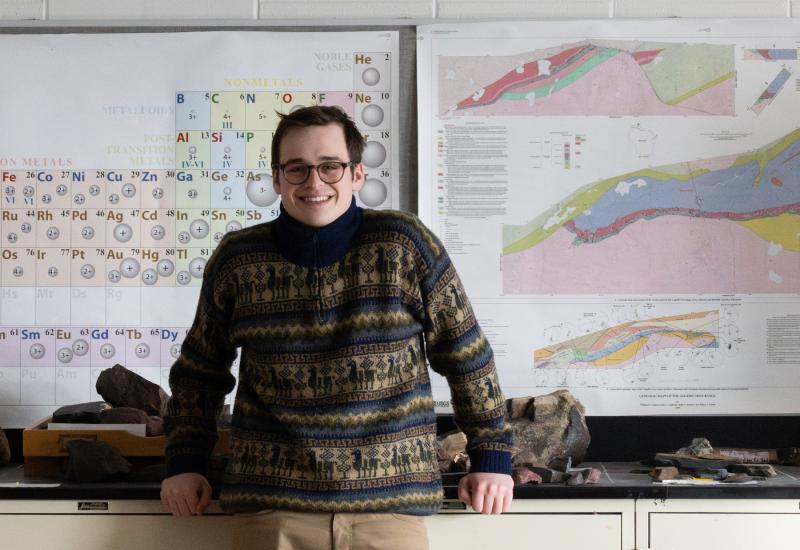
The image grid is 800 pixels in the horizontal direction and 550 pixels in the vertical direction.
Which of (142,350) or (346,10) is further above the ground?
(346,10)

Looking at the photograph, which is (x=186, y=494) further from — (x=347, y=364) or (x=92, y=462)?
(x=347, y=364)

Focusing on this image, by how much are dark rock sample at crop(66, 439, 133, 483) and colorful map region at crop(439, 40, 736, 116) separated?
1123mm

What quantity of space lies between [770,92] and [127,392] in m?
1.71

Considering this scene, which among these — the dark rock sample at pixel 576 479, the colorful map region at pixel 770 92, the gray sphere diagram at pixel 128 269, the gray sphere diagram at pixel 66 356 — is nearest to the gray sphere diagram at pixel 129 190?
the gray sphere diagram at pixel 128 269

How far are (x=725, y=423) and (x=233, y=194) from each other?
135 cm

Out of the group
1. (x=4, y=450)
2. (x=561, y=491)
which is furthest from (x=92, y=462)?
(x=561, y=491)

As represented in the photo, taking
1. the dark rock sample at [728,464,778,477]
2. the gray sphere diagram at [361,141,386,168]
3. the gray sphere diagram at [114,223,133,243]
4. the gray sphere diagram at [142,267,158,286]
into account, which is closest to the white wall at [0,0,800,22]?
the gray sphere diagram at [361,141,386,168]

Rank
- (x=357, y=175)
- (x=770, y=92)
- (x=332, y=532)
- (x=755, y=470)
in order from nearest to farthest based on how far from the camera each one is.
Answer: (x=332, y=532) < (x=357, y=175) < (x=755, y=470) < (x=770, y=92)

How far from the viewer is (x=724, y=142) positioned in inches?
93.1

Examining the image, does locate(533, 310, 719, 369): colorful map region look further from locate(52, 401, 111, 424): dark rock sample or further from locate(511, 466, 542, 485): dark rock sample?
locate(52, 401, 111, 424): dark rock sample

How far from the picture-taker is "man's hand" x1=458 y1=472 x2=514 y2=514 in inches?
67.3

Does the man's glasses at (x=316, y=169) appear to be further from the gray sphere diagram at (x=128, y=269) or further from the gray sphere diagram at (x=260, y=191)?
the gray sphere diagram at (x=128, y=269)

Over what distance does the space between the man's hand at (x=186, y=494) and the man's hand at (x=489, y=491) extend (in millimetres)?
507

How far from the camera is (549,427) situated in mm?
2150
